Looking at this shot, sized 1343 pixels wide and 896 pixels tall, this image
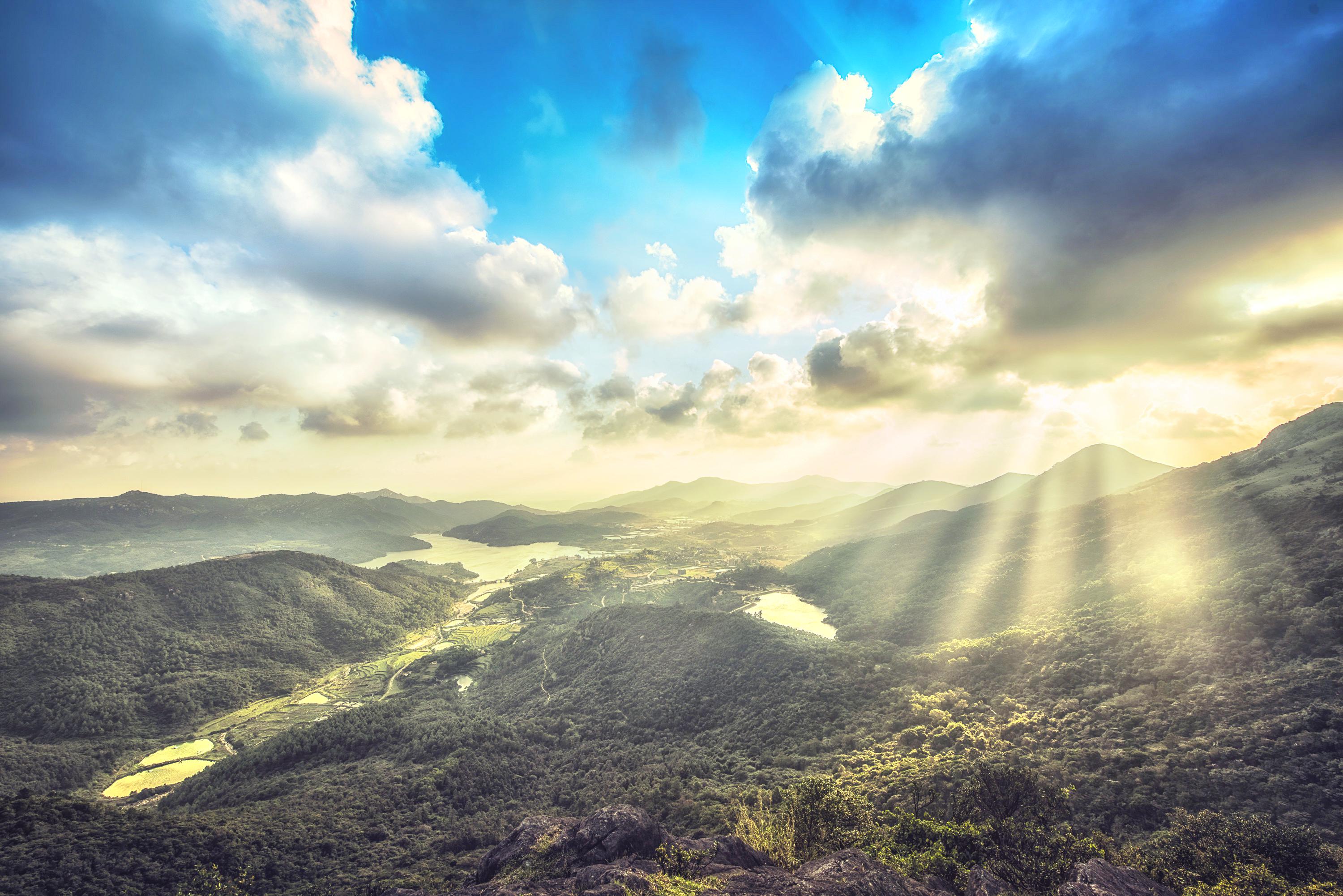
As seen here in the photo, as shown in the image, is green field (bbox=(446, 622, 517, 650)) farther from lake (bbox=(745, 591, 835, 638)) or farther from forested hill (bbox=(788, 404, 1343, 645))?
forested hill (bbox=(788, 404, 1343, 645))

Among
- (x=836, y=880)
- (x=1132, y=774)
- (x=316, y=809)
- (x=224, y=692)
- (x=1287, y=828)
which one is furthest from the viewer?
(x=224, y=692)

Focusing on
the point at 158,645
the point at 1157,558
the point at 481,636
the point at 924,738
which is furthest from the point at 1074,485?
the point at 158,645

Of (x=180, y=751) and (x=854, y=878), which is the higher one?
(x=854, y=878)

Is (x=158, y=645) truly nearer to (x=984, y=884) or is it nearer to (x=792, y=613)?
(x=792, y=613)

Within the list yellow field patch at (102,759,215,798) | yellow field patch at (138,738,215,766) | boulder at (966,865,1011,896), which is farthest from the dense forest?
yellow field patch at (138,738,215,766)

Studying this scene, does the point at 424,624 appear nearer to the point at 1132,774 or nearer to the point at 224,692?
the point at 224,692

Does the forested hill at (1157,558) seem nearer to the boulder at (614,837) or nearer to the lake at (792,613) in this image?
the lake at (792,613)

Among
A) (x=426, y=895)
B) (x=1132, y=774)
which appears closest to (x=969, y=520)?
(x=1132, y=774)
